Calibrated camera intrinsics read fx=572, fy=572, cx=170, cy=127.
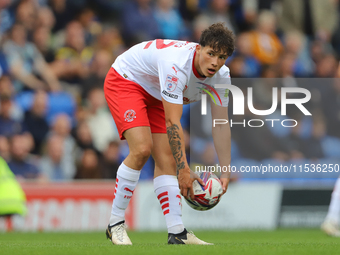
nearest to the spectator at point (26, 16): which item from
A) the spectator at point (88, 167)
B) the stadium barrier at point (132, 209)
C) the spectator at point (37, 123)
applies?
the spectator at point (37, 123)

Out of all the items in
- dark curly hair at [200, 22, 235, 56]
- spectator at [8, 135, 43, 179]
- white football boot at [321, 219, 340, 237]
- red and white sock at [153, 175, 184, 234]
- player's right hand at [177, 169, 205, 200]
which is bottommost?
white football boot at [321, 219, 340, 237]

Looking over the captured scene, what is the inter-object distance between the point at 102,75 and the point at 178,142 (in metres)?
6.72

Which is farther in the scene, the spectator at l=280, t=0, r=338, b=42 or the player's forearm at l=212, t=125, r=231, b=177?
the spectator at l=280, t=0, r=338, b=42

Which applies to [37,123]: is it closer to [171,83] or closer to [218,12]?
[218,12]

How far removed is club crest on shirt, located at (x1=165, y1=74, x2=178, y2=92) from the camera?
5125 millimetres

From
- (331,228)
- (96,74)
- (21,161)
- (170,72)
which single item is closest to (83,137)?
(21,161)

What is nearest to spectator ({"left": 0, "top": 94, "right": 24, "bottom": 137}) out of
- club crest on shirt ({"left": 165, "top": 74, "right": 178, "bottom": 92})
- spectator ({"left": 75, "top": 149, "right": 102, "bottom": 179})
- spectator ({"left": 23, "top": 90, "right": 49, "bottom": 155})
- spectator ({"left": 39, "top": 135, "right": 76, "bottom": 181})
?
spectator ({"left": 23, "top": 90, "right": 49, "bottom": 155})

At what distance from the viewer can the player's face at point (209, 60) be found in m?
5.11

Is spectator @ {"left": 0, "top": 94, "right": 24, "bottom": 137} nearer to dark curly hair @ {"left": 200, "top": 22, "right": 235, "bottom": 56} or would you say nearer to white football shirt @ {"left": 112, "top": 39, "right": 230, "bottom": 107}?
white football shirt @ {"left": 112, "top": 39, "right": 230, "bottom": 107}

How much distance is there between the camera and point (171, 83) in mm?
5137

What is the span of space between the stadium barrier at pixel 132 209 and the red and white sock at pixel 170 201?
4592mm

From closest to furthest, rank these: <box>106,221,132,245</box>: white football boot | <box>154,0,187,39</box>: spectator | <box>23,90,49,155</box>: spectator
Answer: <box>106,221,132,245</box>: white football boot, <box>23,90,49,155</box>: spectator, <box>154,0,187,39</box>: spectator

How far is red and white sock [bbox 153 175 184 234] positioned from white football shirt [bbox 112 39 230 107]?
2.75 ft

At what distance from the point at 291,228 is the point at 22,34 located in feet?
21.0
